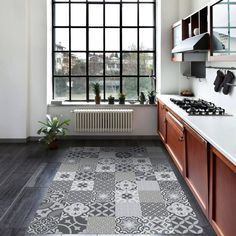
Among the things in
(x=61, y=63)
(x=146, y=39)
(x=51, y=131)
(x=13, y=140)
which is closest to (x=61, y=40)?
(x=61, y=63)

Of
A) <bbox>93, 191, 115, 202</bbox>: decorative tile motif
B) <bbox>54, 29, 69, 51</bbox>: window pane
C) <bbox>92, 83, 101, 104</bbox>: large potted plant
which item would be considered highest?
<bbox>54, 29, 69, 51</bbox>: window pane

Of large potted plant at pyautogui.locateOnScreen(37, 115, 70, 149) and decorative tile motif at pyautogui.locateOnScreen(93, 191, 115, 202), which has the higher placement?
large potted plant at pyautogui.locateOnScreen(37, 115, 70, 149)

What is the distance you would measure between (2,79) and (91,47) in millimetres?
1797

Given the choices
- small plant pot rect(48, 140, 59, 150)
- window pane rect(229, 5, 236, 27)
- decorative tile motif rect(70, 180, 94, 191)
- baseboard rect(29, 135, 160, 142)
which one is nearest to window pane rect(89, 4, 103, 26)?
baseboard rect(29, 135, 160, 142)

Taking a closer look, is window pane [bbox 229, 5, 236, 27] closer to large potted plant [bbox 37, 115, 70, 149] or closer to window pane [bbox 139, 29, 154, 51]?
large potted plant [bbox 37, 115, 70, 149]

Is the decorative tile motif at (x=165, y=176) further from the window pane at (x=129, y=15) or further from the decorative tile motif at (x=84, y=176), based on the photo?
the window pane at (x=129, y=15)

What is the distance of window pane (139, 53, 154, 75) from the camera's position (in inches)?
271

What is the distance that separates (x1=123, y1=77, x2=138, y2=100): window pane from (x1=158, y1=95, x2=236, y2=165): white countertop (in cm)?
285

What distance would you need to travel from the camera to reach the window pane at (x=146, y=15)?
6.79 metres

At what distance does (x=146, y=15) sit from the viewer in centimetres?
680

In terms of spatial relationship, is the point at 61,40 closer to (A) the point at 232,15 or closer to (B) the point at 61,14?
(B) the point at 61,14

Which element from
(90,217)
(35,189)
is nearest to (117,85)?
(35,189)

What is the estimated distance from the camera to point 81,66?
6859 millimetres

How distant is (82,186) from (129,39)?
3686mm
